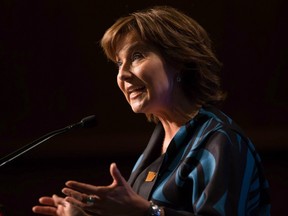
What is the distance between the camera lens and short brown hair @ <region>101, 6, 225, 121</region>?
1.43 meters

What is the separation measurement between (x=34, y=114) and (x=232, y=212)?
137 cm

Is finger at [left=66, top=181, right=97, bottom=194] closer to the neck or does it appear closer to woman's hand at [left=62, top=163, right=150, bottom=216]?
woman's hand at [left=62, top=163, right=150, bottom=216]

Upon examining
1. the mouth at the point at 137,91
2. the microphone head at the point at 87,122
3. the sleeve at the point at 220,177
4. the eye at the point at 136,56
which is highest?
the eye at the point at 136,56

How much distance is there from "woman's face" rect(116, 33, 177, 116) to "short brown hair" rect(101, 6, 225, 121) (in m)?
0.02

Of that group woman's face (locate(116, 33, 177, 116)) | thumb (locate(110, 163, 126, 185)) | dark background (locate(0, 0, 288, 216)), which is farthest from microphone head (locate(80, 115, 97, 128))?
dark background (locate(0, 0, 288, 216))

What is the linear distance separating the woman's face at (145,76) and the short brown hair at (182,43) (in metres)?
0.02

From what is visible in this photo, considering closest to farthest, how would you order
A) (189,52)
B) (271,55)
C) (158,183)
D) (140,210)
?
(140,210)
(158,183)
(189,52)
(271,55)

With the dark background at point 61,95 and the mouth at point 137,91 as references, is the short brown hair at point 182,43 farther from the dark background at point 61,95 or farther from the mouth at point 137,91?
the dark background at point 61,95

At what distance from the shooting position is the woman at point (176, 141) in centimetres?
116

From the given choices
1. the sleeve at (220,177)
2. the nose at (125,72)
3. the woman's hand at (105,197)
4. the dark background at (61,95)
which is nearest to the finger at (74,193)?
the woman's hand at (105,197)

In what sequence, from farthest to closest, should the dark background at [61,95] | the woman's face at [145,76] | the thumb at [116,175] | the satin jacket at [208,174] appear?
the dark background at [61,95]
the woman's face at [145,76]
the satin jacket at [208,174]
the thumb at [116,175]

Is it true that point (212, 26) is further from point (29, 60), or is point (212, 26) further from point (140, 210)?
point (140, 210)

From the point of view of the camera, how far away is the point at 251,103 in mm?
2332

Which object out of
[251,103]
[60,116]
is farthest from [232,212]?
[60,116]
